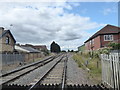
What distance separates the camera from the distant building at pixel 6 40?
32.3m

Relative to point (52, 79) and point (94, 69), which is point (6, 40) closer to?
point (94, 69)

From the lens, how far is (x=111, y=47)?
2514cm

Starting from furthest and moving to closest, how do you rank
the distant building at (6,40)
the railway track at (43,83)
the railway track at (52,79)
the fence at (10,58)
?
the distant building at (6,40) → the fence at (10,58) → the railway track at (52,79) → the railway track at (43,83)

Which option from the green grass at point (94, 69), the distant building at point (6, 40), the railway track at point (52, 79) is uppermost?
the distant building at point (6, 40)

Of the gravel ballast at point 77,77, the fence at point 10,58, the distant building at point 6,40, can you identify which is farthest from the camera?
the distant building at point 6,40

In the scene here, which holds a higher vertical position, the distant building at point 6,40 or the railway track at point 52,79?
the distant building at point 6,40

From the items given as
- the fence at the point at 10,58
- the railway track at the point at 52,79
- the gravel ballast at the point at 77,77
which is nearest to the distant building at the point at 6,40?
the fence at the point at 10,58

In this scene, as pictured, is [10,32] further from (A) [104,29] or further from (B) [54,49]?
(B) [54,49]

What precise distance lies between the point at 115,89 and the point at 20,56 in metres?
26.2

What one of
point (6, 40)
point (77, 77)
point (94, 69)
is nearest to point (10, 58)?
point (6, 40)

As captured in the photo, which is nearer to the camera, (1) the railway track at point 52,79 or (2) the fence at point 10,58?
(1) the railway track at point 52,79

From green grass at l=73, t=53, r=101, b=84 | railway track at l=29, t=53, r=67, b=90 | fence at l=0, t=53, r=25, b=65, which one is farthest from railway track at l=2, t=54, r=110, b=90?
fence at l=0, t=53, r=25, b=65

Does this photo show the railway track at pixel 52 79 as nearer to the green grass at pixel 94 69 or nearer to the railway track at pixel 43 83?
the railway track at pixel 43 83

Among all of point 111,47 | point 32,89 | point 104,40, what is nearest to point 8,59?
point 111,47
